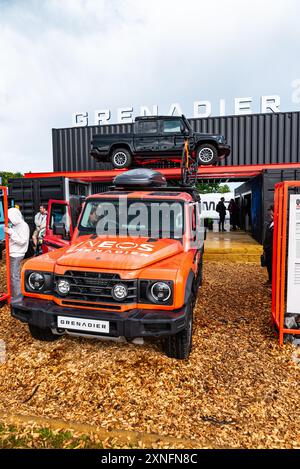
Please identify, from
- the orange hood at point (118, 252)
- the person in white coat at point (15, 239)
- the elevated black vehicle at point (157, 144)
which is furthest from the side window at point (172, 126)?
the orange hood at point (118, 252)

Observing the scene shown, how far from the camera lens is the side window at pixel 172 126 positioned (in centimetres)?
1012

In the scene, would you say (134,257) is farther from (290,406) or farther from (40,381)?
(290,406)

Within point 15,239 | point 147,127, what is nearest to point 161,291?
point 15,239

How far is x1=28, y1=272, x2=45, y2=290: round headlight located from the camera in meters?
3.53

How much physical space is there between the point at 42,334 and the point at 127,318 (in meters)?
1.49

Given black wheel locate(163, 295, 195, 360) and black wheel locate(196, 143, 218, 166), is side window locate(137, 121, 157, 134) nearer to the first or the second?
black wheel locate(196, 143, 218, 166)

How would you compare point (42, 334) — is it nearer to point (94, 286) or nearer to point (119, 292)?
point (94, 286)

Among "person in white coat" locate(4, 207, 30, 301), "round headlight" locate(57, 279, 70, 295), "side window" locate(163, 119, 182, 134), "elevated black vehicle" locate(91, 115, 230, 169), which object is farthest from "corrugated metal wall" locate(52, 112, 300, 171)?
"round headlight" locate(57, 279, 70, 295)

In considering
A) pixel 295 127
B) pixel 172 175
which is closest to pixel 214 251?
pixel 172 175

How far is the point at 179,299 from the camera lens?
3.16 meters

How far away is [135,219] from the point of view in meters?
4.26

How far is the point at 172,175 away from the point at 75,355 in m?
8.84

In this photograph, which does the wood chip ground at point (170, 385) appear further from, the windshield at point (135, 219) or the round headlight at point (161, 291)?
the windshield at point (135, 219)

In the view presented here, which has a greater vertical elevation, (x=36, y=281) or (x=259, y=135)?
(x=259, y=135)
